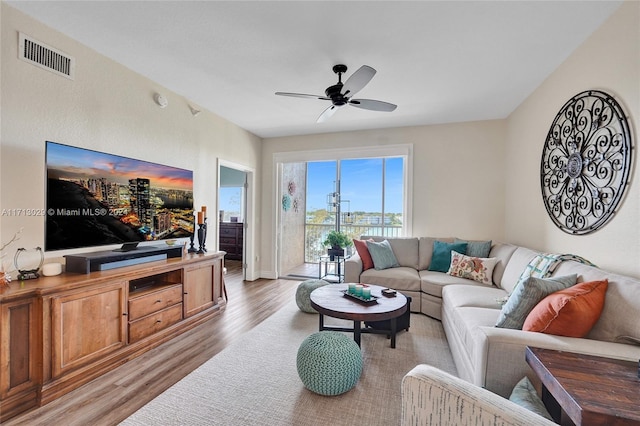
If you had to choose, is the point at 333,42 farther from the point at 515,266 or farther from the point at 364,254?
the point at 515,266

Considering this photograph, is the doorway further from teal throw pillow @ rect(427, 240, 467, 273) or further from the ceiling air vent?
teal throw pillow @ rect(427, 240, 467, 273)

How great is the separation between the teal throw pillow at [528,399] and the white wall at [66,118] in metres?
3.27

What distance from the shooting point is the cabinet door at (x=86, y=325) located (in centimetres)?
185

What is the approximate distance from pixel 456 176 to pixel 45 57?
192 inches

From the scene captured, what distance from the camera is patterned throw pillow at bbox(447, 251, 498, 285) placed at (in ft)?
10.5

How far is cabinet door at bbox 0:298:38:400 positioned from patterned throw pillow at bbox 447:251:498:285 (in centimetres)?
391

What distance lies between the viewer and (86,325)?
2.02 m

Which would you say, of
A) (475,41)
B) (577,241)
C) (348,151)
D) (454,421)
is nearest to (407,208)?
(348,151)

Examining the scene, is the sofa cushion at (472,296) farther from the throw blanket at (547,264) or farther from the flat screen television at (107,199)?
the flat screen television at (107,199)

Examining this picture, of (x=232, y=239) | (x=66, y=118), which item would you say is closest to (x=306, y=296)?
(x=66, y=118)

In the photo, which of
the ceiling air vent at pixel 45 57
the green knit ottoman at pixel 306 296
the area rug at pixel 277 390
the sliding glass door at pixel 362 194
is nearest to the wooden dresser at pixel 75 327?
the area rug at pixel 277 390

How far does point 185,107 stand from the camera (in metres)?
3.52

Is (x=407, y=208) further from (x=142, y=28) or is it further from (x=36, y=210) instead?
(x=36, y=210)

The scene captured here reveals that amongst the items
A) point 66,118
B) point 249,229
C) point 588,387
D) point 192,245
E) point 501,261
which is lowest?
point 588,387
